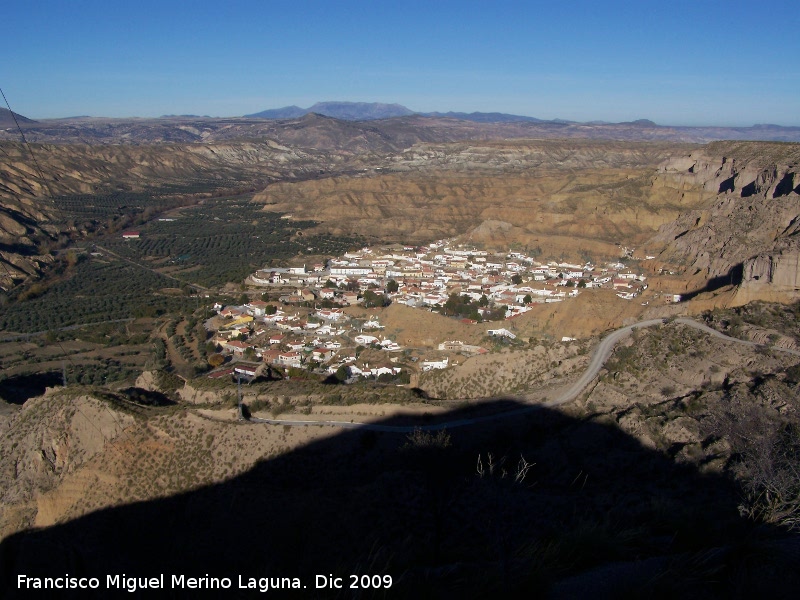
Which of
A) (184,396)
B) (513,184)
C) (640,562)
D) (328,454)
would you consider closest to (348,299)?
(184,396)

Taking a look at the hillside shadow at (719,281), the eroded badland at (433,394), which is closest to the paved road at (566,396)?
the eroded badland at (433,394)

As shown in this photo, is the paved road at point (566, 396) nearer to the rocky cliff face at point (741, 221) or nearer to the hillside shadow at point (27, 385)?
the rocky cliff face at point (741, 221)

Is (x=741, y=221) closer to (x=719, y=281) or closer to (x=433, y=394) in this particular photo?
(x=719, y=281)

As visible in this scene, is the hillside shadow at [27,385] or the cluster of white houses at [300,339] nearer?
the hillside shadow at [27,385]

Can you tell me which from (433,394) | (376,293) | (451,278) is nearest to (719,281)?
(451,278)

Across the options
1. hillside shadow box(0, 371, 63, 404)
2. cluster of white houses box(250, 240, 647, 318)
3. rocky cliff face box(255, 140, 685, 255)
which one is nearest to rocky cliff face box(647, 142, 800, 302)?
rocky cliff face box(255, 140, 685, 255)

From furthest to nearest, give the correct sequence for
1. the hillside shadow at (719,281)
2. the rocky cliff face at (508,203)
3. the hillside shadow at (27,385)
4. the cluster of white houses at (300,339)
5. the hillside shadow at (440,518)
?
the rocky cliff face at (508,203) → the hillside shadow at (719,281) → the cluster of white houses at (300,339) → the hillside shadow at (27,385) → the hillside shadow at (440,518)
